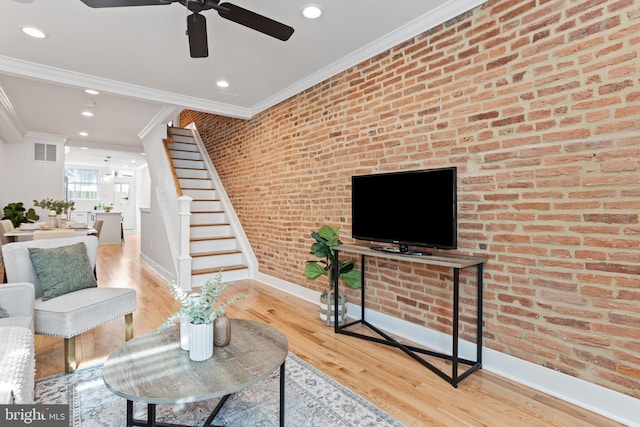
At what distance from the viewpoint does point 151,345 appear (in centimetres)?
169

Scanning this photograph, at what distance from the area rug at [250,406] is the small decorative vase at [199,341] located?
456mm

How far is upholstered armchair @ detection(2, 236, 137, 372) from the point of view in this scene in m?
2.16

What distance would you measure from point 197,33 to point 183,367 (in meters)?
1.99

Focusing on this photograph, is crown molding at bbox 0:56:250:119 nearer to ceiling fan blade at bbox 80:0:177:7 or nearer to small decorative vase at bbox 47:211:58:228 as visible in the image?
small decorative vase at bbox 47:211:58:228

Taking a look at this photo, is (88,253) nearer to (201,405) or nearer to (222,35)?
(201,405)

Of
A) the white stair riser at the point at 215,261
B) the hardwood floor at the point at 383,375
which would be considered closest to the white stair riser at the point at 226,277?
the white stair riser at the point at 215,261

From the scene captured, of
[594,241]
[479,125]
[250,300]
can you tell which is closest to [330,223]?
[250,300]

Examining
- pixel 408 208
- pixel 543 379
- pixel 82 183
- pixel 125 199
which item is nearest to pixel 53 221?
pixel 408 208

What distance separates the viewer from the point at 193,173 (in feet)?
20.4

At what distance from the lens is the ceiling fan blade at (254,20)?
6.43 ft

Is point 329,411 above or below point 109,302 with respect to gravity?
below

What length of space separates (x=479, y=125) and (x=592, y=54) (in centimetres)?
67

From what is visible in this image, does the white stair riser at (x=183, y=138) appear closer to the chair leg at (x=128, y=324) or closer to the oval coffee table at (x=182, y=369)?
the chair leg at (x=128, y=324)

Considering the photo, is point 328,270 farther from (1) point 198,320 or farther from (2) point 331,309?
(1) point 198,320
